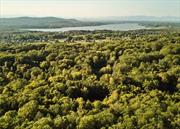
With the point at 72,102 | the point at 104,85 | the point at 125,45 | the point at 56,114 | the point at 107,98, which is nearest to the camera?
the point at 56,114

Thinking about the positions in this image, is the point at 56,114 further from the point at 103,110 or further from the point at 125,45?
the point at 125,45

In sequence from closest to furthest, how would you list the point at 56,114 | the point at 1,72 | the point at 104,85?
the point at 56,114, the point at 104,85, the point at 1,72

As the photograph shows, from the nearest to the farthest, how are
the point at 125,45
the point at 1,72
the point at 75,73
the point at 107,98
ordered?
the point at 107,98, the point at 75,73, the point at 1,72, the point at 125,45

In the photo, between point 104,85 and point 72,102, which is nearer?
point 72,102

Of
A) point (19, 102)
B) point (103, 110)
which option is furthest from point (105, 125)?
point (19, 102)

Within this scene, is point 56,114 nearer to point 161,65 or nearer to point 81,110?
point 81,110

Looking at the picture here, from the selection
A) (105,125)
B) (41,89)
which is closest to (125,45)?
(41,89)
